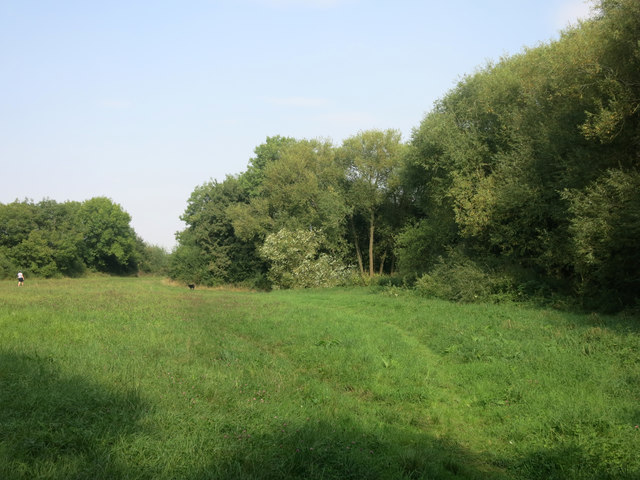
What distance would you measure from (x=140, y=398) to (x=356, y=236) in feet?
134

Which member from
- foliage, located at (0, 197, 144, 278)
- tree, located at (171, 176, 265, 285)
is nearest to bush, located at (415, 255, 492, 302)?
tree, located at (171, 176, 265, 285)

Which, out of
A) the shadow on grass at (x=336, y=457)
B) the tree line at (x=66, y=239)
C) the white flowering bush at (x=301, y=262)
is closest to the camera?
the shadow on grass at (x=336, y=457)

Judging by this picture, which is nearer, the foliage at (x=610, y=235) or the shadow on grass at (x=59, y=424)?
the shadow on grass at (x=59, y=424)

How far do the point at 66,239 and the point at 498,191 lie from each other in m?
69.0

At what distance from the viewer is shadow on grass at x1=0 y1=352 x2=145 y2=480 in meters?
4.44

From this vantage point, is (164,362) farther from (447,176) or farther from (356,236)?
(356,236)

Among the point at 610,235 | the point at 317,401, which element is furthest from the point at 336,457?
the point at 610,235

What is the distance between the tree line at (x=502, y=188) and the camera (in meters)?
14.7

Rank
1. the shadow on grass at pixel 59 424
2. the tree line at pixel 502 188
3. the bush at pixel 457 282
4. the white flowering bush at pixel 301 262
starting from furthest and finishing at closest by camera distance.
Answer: the white flowering bush at pixel 301 262
the bush at pixel 457 282
the tree line at pixel 502 188
the shadow on grass at pixel 59 424

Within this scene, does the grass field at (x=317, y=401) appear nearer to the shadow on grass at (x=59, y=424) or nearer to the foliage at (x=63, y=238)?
the shadow on grass at (x=59, y=424)

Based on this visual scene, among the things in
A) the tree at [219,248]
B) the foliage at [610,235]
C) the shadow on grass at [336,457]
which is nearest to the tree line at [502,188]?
the foliage at [610,235]

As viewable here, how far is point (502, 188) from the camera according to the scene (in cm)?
2053

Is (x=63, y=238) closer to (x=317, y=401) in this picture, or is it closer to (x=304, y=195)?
(x=304, y=195)

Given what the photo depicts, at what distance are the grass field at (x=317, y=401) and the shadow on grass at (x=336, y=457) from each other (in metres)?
0.03
